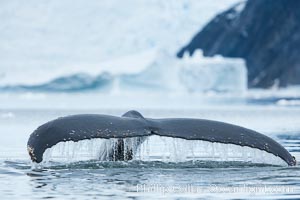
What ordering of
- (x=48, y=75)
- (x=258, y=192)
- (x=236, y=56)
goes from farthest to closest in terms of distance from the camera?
(x=236, y=56), (x=48, y=75), (x=258, y=192)

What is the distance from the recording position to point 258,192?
24.7ft

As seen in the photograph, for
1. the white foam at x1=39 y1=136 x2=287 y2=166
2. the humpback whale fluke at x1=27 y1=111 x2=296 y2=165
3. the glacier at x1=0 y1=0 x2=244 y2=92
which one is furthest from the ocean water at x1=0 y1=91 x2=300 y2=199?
the glacier at x1=0 y1=0 x2=244 y2=92

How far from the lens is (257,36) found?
75250 mm

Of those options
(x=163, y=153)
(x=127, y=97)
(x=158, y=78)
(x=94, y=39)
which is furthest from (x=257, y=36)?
(x=163, y=153)

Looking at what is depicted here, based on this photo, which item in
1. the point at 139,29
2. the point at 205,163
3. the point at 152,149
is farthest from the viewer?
the point at 139,29

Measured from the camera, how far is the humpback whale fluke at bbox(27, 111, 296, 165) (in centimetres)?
759

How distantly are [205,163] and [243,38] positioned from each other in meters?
66.5

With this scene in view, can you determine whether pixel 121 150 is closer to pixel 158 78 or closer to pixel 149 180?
pixel 149 180

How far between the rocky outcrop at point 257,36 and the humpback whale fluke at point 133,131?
6260cm

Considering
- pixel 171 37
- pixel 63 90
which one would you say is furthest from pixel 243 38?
pixel 63 90

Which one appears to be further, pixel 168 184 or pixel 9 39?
pixel 9 39

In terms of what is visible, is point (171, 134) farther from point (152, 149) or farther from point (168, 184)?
point (152, 149)

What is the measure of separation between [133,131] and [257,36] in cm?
6839

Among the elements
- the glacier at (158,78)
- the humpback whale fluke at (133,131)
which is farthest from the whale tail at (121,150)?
the glacier at (158,78)
